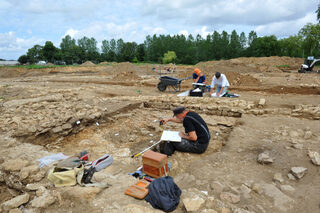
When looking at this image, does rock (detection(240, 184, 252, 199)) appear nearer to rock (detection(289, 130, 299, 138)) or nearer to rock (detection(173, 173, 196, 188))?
rock (detection(173, 173, 196, 188))

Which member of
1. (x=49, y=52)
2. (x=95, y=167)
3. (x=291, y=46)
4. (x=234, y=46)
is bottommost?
(x=95, y=167)

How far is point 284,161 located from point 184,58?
176 feet

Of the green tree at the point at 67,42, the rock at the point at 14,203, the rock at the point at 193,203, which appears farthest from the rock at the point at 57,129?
the green tree at the point at 67,42

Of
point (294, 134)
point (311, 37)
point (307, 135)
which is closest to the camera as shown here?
point (307, 135)

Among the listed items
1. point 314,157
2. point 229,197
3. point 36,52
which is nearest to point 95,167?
point 229,197

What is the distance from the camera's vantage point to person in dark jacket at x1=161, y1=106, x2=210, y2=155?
3.65 metres

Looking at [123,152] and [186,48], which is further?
[186,48]

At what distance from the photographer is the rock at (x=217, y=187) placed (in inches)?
111

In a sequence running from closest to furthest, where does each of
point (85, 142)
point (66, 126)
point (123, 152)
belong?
point (123, 152)
point (85, 142)
point (66, 126)

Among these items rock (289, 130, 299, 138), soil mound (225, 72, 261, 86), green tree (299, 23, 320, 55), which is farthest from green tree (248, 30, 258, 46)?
rock (289, 130, 299, 138)

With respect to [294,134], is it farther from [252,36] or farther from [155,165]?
[252,36]

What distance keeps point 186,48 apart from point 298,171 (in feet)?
199

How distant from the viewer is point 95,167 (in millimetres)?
3402

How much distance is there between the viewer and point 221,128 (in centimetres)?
538
